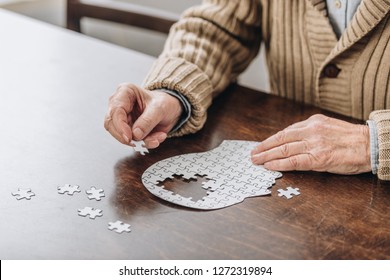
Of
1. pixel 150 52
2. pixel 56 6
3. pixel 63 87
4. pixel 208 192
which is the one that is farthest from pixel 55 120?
pixel 56 6

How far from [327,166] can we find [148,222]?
44cm

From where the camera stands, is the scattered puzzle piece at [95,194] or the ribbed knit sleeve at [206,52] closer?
the scattered puzzle piece at [95,194]

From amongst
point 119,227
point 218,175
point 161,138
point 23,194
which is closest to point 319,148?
point 218,175

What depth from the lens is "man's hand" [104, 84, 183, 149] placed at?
1.58 meters

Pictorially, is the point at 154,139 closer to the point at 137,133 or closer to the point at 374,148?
the point at 137,133

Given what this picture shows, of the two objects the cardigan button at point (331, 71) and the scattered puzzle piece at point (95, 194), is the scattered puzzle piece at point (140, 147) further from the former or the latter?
the cardigan button at point (331, 71)

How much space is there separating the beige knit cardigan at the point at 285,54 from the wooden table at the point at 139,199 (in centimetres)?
11

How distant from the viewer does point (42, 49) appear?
224 centimetres

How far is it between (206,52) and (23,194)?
2.47 ft

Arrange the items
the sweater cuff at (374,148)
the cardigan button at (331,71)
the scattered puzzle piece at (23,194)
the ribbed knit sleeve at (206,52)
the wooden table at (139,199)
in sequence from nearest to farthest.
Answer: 1. the wooden table at (139,199)
2. the scattered puzzle piece at (23,194)
3. the sweater cuff at (374,148)
4. the ribbed knit sleeve at (206,52)
5. the cardigan button at (331,71)

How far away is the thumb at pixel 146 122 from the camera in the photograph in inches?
62.5

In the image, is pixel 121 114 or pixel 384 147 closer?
pixel 384 147

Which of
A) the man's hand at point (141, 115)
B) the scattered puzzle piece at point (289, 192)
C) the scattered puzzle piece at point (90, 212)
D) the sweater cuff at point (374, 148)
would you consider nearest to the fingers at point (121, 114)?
the man's hand at point (141, 115)

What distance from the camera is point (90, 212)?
1342 mm
